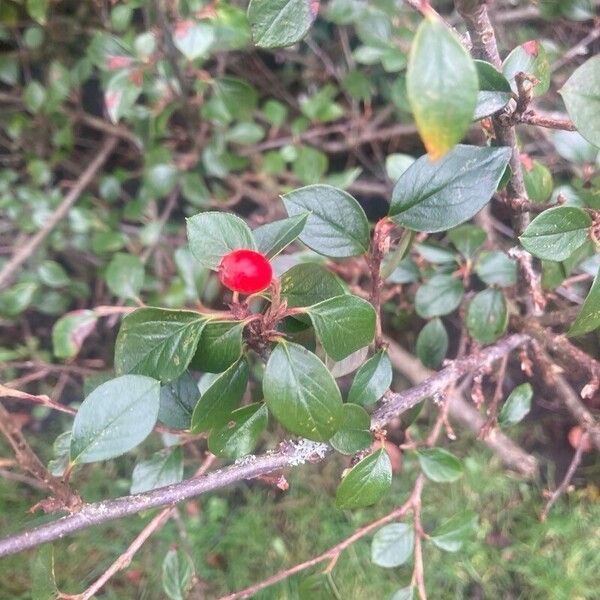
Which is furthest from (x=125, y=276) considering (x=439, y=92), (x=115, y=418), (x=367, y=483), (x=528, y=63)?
(x=439, y=92)

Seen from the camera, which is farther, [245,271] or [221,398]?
[221,398]

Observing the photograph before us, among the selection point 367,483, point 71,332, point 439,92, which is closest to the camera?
point 439,92

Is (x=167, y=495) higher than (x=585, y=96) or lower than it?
lower

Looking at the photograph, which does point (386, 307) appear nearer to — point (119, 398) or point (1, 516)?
point (119, 398)

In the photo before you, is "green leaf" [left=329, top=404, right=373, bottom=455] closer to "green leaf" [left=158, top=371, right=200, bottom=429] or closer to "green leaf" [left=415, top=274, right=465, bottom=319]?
"green leaf" [left=158, top=371, right=200, bottom=429]

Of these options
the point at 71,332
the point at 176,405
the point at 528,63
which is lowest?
the point at 71,332

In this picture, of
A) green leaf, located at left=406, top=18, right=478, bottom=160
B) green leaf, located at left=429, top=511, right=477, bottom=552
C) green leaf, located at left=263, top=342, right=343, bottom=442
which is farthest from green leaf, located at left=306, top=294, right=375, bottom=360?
green leaf, located at left=429, top=511, right=477, bottom=552

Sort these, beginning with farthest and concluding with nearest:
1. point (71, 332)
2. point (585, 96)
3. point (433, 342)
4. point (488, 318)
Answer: point (71, 332), point (433, 342), point (488, 318), point (585, 96)

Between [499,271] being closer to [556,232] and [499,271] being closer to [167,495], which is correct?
[556,232]
